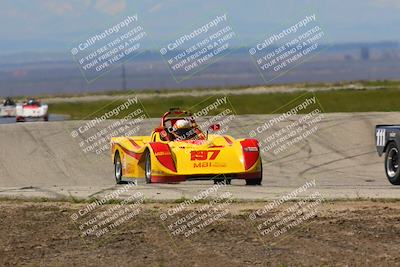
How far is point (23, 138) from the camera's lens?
1277 inches

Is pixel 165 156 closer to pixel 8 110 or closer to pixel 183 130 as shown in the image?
pixel 183 130

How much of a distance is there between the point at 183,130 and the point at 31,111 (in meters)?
30.0

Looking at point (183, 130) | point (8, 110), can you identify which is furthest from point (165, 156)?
point (8, 110)

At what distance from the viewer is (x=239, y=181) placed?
962 inches

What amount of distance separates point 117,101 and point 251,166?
50.9 metres

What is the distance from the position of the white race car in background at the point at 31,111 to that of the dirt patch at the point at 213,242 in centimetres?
3665

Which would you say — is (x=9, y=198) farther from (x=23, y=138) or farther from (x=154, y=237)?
(x=23, y=138)

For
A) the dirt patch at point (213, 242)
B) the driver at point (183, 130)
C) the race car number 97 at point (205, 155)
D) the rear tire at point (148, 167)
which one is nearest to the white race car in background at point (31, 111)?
the driver at point (183, 130)

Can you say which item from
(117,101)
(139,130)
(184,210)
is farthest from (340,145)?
(117,101)

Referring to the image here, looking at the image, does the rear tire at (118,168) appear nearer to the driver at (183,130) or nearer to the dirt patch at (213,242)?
the driver at (183,130)

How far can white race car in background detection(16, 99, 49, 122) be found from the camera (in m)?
51.7

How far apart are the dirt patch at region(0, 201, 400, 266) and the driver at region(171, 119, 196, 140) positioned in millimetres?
7501

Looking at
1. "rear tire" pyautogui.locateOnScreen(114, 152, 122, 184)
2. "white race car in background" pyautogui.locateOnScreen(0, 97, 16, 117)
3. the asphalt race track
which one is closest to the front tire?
the asphalt race track

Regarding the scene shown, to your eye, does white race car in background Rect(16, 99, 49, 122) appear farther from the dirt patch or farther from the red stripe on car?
the dirt patch
